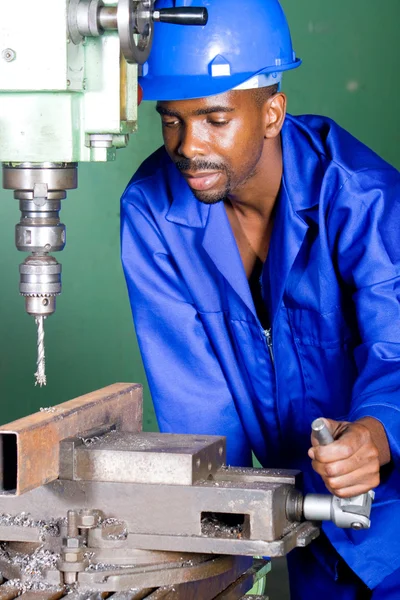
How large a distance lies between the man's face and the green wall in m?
1.51

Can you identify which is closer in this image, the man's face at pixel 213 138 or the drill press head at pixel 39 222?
the drill press head at pixel 39 222

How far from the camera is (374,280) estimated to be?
5.65 ft

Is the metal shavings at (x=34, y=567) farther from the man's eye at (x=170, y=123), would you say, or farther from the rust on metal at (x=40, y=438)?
the man's eye at (x=170, y=123)

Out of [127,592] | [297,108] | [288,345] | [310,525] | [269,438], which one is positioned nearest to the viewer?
[127,592]

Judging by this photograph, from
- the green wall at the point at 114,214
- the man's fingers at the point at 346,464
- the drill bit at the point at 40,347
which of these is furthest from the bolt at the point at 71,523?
the green wall at the point at 114,214

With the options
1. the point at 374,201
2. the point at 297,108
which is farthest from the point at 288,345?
the point at 297,108

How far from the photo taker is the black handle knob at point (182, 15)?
58.7 inches

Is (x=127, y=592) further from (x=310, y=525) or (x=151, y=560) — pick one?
(x=310, y=525)

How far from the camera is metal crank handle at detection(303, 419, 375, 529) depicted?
55.7 inches

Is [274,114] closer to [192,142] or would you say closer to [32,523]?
A: [192,142]

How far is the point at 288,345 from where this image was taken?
1917 millimetres

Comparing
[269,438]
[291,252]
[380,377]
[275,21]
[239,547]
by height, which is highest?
[275,21]

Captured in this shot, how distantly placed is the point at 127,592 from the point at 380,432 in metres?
0.47

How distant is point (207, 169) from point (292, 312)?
300 millimetres
